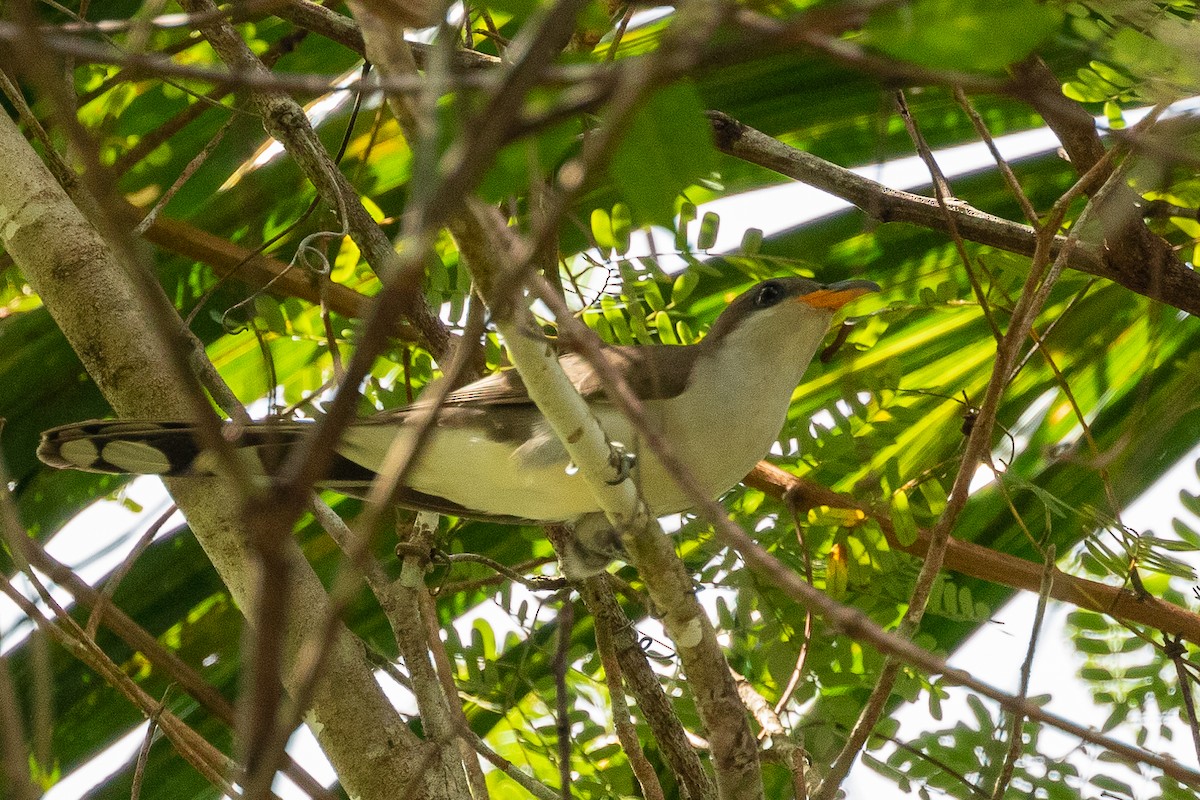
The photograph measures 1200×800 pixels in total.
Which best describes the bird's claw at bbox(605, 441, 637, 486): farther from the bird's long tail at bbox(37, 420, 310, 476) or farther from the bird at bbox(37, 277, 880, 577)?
the bird's long tail at bbox(37, 420, 310, 476)

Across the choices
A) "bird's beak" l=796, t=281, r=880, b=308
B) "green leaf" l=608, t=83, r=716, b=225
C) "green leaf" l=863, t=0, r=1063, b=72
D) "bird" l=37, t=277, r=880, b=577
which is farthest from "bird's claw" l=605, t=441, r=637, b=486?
"bird's beak" l=796, t=281, r=880, b=308

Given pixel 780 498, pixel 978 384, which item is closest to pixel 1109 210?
pixel 780 498

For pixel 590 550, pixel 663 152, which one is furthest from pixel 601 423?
pixel 663 152

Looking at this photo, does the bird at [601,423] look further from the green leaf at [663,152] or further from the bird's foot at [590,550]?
the green leaf at [663,152]

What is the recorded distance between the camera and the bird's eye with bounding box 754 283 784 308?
3.56 m

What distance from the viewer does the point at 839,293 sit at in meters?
3.40

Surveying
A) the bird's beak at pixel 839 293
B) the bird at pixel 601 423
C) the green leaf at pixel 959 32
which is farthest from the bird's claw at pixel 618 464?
the bird's beak at pixel 839 293

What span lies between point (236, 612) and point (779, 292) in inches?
80.8

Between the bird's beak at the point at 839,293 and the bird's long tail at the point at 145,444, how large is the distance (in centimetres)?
153

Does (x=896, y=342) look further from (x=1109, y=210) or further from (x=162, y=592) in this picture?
(x=162, y=592)

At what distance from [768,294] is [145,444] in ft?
6.15

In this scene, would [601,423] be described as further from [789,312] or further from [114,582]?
[114,582]

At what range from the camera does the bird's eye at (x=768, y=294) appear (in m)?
3.56

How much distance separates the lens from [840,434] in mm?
3162
